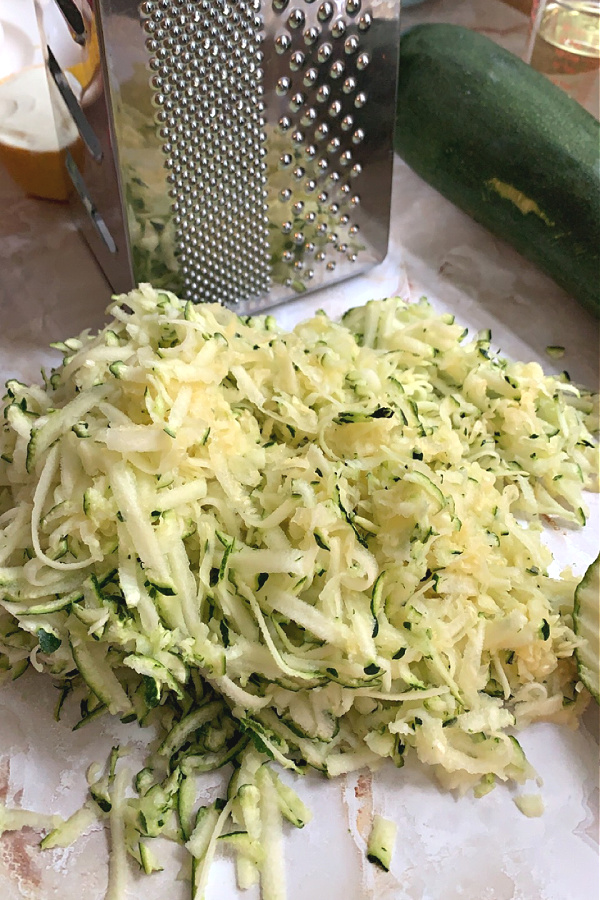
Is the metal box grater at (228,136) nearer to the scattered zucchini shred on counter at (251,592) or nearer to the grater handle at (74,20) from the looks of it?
the grater handle at (74,20)

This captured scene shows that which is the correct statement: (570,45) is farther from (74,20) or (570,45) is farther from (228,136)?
(74,20)

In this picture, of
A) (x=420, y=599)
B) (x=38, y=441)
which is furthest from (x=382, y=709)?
(x=38, y=441)

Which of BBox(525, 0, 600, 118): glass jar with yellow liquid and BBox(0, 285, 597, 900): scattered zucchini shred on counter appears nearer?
BBox(0, 285, 597, 900): scattered zucchini shred on counter

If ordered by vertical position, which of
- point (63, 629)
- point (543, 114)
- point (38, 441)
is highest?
point (543, 114)

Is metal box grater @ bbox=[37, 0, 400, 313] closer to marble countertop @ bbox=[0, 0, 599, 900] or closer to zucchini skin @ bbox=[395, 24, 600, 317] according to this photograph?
zucchini skin @ bbox=[395, 24, 600, 317]

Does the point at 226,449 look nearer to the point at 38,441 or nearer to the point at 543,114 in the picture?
the point at 38,441

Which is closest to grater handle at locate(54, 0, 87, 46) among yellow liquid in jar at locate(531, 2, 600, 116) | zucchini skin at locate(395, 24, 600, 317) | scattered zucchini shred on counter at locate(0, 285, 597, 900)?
scattered zucchini shred on counter at locate(0, 285, 597, 900)

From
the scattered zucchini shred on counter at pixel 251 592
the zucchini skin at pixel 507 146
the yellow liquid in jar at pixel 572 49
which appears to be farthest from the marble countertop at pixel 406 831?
the yellow liquid in jar at pixel 572 49
